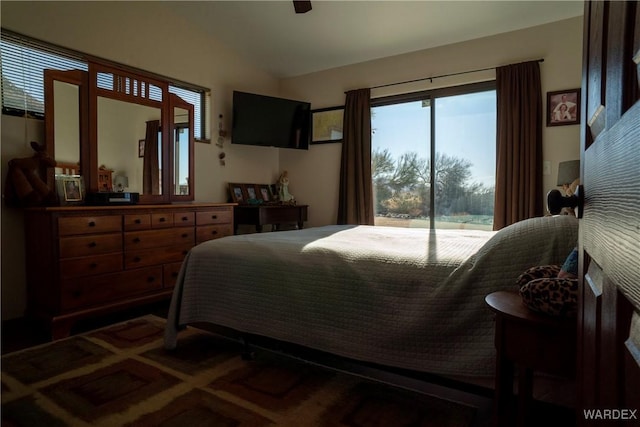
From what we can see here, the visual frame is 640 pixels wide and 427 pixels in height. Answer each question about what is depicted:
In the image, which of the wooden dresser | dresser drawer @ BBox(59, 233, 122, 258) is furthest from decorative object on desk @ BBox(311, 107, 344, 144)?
dresser drawer @ BBox(59, 233, 122, 258)

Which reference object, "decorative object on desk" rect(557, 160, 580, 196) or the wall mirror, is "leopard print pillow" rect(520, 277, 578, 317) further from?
the wall mirror

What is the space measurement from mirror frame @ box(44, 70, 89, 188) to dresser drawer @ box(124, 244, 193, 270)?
755 millimetres

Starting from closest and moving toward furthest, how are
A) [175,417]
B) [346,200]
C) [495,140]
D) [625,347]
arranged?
1. [625,347]
2. [175,417]
3. [495,140]
4. [346,200]

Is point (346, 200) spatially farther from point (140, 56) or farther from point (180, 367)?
point (180, 367)

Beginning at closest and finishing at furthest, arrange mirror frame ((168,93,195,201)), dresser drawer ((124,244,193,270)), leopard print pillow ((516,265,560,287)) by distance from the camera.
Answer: leopard print pillow ((516,265,560,287)) < dresser drawer ((124,244,193,270)) < mirror frame ((168,93,195,201))

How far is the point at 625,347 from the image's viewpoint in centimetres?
43

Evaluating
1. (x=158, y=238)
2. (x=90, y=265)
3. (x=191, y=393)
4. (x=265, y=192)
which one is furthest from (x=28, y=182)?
(x=265, y=192)

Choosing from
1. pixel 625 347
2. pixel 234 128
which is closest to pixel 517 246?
pixel 625 347

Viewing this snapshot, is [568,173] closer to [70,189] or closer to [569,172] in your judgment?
[569,172]

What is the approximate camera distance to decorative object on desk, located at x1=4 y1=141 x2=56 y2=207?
254 centimetres

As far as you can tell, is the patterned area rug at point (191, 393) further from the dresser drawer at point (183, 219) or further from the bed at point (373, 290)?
the dresser drawer at point (183, 219)

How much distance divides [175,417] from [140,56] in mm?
3179

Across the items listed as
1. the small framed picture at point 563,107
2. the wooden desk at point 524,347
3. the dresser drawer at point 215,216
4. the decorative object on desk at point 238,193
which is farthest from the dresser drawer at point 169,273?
the small framed picture at point 563,107

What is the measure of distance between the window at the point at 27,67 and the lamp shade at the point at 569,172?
12.4 ft
